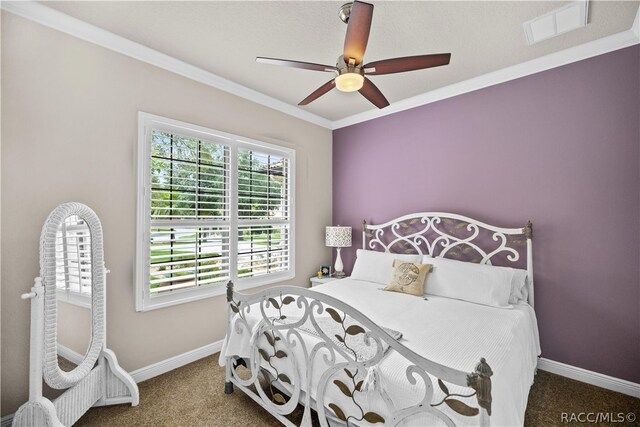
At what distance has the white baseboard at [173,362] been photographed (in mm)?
2428

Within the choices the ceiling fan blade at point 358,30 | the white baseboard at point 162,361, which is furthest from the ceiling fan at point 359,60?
the white baseboard at point 162,361

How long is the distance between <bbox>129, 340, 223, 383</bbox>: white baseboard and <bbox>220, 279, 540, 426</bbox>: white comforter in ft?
2.68

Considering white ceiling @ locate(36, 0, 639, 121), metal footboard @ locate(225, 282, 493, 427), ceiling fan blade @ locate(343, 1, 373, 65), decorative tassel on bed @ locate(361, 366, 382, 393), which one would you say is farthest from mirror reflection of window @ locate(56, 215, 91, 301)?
ceiling fan blade @ locate(343, 1, 373, 65)

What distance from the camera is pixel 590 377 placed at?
2.39 meters

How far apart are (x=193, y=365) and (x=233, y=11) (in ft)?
9.59

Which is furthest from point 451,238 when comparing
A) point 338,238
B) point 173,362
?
point 173,362

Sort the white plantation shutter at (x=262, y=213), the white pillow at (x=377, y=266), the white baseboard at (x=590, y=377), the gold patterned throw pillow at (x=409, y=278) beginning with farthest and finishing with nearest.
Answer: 1. the white plantation shutter at (x=262, y=213)
2. the white pillow at (x=377, y=266)
3. the gold patterned throw pillow at (x=409, y=278)
4. the white baseboard at (x=590, y=377)

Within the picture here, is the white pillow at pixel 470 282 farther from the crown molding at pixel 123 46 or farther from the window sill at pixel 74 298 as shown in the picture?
the window sill at pixel 74 298

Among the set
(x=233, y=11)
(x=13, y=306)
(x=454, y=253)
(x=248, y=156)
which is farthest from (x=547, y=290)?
(x=13, y=306)

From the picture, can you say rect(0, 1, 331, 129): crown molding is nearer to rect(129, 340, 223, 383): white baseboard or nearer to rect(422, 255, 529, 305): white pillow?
rect(129, 340, 223, 383): white baseboard

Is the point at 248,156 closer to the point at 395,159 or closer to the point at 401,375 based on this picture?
the point at 395,159

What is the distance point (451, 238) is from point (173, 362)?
2951 mm

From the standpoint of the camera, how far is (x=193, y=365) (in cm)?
270

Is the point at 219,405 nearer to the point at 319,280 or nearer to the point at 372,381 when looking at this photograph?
the point at 372,381
